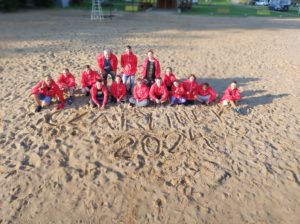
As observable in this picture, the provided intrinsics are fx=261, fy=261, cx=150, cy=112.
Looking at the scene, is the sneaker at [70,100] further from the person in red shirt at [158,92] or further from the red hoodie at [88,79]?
the person in red shirt at [158,92]

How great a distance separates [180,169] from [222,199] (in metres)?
0.99

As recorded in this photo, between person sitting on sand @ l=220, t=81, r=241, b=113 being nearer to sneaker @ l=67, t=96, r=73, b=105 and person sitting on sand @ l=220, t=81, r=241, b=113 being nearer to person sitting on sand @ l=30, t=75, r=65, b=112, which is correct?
sneaker @ l=67, t=96, r=73, b=105

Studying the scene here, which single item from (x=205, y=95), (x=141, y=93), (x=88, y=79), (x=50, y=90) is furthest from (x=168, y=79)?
(x=50, y=90)

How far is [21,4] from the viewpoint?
27906 mm

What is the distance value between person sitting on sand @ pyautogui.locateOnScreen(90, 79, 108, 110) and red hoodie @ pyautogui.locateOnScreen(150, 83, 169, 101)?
1294 millimetres

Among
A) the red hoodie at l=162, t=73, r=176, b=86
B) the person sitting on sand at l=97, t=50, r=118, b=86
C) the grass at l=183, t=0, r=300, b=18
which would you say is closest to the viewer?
the red hoodie at l=162, t=73, r=176, b=86

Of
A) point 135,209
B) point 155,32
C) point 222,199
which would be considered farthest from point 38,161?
point 155,32

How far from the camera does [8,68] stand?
32.0 feet

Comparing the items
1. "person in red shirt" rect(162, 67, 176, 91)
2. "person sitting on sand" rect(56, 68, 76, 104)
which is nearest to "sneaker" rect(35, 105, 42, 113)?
"person sitting on sand" rect(56, 68, 76, 104)

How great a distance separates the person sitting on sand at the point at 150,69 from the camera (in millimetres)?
8150

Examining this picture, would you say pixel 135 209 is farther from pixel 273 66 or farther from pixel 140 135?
pixel 273 66

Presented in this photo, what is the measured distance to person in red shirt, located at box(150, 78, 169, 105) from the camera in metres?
7.42

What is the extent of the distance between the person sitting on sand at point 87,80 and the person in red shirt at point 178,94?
2373 mm

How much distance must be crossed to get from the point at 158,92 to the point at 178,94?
582mm
